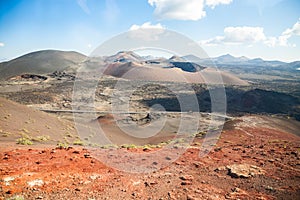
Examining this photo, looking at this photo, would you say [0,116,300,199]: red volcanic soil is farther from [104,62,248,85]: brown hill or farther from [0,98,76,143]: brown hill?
[104,62,248,85]: brown hill

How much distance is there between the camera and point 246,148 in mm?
13242

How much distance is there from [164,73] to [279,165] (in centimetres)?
10826

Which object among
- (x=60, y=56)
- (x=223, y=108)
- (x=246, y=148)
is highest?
(x=60, y=56)

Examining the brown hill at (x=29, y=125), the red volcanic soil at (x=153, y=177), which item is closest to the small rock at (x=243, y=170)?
the red volcanic soil at (x=153, y=177)

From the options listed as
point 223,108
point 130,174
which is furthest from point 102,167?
point 223,108

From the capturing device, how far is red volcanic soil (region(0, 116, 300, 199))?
25.1ft

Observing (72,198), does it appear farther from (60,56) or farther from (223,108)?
(60,56)

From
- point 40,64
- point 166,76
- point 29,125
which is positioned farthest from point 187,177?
point 40,64

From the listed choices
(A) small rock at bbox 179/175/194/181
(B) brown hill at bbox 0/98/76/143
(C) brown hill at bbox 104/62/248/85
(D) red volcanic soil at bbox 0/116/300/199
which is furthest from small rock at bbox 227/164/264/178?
(C) brown hill at bbox 104/62/248/85

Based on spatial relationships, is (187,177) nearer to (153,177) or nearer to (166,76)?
(153,177)

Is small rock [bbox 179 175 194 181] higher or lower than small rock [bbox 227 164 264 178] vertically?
higher

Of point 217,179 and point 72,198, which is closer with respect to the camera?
point 72,198

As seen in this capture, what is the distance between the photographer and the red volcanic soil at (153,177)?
7.64 meters

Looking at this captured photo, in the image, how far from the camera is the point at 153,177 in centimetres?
911
